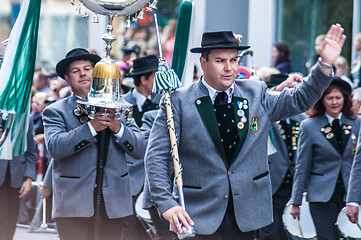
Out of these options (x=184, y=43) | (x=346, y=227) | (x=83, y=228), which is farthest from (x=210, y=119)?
(x=346, y=227)

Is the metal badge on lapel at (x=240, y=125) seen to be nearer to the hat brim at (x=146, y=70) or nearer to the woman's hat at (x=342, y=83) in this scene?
the woman's hat at (x=342, y=83)

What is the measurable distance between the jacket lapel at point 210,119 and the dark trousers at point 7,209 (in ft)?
12.5

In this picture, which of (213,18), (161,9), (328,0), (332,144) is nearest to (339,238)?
(332,144)

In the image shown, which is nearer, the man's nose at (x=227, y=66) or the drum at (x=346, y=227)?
the man's nose at (x=227, y=66)

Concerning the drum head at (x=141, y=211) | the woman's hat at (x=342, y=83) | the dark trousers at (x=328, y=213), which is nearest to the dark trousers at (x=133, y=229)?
the drum head at (x=141, y=211)

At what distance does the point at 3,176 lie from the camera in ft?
28.2

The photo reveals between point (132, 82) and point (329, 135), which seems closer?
point (329, 135)

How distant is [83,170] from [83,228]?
0.47 m

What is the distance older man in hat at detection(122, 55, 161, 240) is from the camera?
8422mm

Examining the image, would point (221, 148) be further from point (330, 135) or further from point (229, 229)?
point (330, 135)

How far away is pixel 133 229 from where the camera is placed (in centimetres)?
845

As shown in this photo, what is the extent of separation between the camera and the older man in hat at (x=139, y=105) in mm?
8422

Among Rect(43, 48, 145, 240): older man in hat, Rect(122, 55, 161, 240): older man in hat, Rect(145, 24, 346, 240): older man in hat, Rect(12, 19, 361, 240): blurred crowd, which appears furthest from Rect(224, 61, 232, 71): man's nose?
Rect(12, 19, 361, 240): blurred crowd

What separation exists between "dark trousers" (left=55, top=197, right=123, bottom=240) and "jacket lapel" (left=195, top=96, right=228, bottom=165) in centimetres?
143
